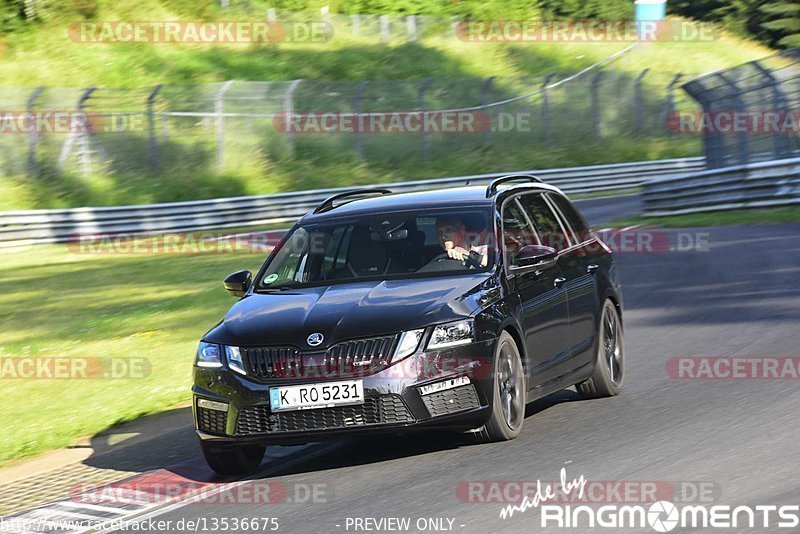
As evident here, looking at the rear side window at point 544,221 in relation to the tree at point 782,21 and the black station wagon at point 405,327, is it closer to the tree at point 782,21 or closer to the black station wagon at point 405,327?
the black station wagon at point 405,327

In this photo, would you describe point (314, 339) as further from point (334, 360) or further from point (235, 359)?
point (235, 359)

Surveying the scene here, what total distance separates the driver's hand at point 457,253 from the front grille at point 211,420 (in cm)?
188

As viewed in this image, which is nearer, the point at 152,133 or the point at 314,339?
the point at 314,339

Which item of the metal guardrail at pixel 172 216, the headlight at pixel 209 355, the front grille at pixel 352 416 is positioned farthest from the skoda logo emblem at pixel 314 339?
the metal guardrail at pixel 172 216

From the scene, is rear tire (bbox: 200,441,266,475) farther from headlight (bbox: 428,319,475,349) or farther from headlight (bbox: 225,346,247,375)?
headlight (bbox: 428,319,475,349)

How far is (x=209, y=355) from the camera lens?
8.35m

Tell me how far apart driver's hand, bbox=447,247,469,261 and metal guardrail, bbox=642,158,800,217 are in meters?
17.6

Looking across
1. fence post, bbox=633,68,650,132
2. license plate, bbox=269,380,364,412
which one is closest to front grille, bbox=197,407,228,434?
license plate, bbox=269,380,364,412

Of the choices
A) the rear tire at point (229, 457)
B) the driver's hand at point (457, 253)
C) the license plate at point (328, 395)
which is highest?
the driver's hand at point (457, 253)

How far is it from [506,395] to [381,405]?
97 centimetres

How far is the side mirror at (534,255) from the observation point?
9055mm

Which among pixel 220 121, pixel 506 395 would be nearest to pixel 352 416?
Result: pixel 506 395

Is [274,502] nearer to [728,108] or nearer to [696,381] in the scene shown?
[696,381]

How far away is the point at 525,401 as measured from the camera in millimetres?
8812
